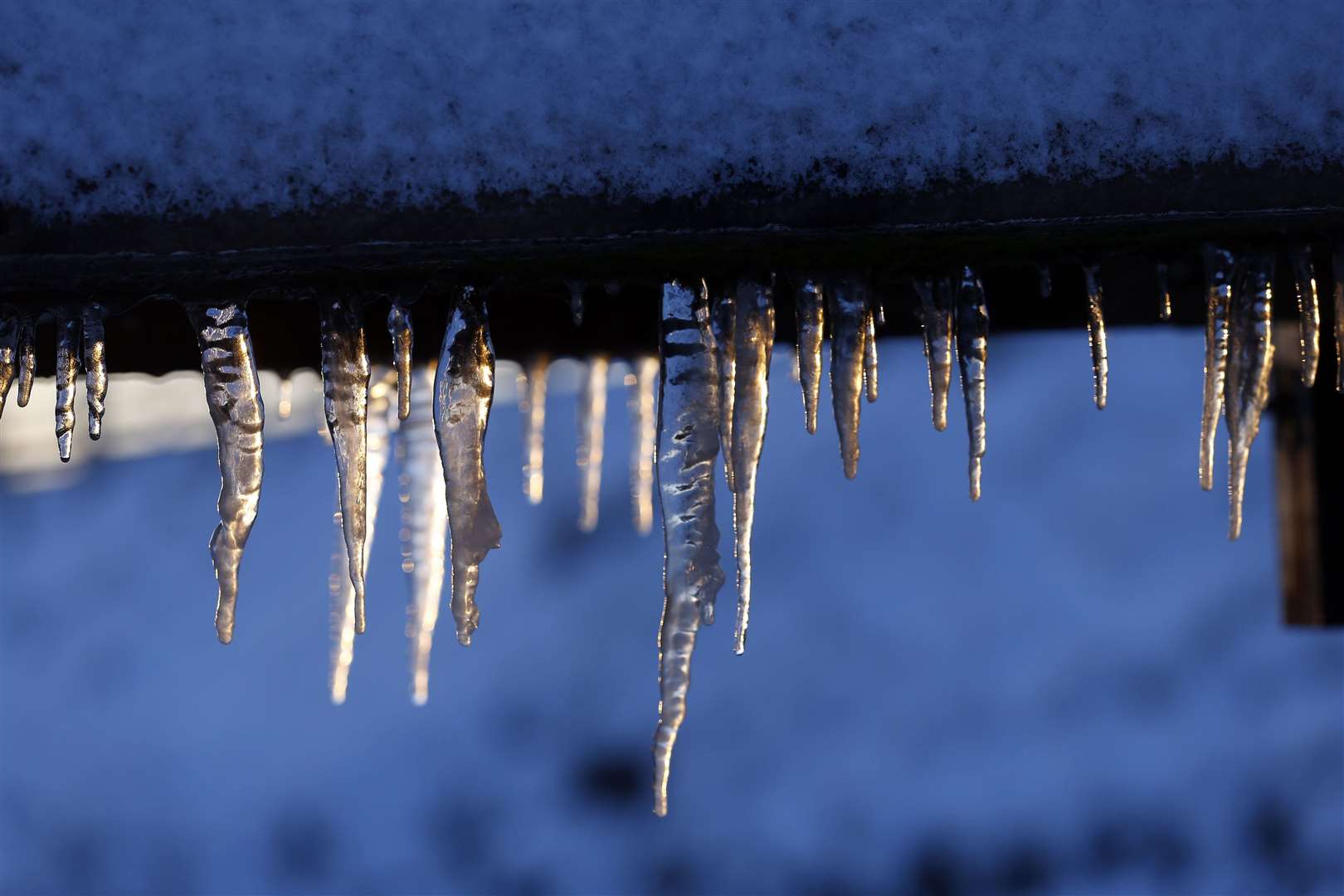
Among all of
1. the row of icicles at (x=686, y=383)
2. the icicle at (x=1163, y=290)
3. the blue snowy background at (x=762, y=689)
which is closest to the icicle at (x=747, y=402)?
the row of icicles at (x=686, y=383)

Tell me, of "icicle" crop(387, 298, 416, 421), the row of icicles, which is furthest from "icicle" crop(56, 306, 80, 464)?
"icicle" crop(387, 298, 416, 421)

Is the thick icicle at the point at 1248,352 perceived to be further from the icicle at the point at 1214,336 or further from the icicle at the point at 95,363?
the icicle at the point at 95,363

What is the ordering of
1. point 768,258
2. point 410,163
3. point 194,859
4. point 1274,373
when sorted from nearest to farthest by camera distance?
point 410,163 → point 768,258 → point 1274,373 → point 194,859

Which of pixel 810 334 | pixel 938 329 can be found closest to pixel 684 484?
pixel 810 334

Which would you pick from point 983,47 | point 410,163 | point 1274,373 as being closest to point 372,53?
point 410,163

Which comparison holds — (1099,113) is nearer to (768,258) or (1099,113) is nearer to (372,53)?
(768,258)
